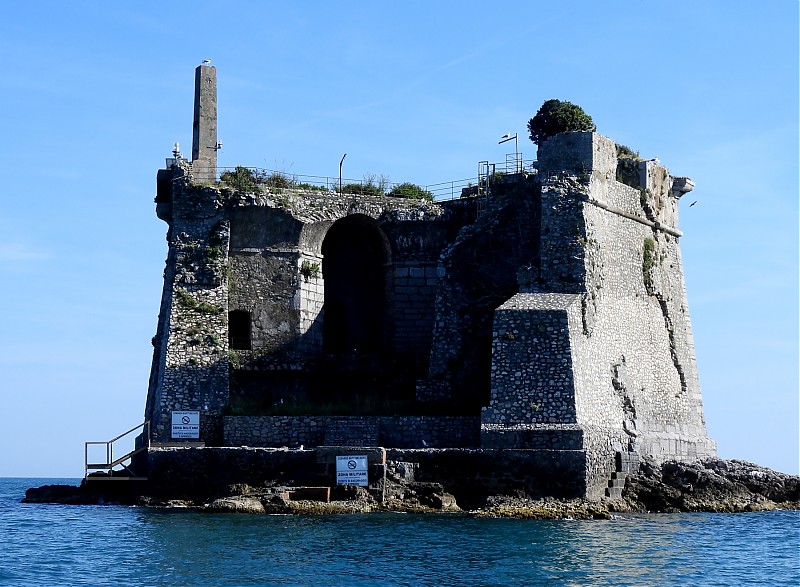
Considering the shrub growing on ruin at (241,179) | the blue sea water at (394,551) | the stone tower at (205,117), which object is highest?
the stone tower at (205,117)

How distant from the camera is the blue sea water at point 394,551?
2633 cm

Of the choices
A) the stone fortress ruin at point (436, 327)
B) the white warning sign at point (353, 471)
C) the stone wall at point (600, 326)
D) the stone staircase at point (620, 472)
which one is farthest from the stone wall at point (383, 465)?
the stone staircase at point (620, 472)

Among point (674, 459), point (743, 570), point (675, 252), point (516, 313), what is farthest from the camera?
point (675, 252)

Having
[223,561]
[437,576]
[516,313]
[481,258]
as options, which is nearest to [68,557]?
[223,561]

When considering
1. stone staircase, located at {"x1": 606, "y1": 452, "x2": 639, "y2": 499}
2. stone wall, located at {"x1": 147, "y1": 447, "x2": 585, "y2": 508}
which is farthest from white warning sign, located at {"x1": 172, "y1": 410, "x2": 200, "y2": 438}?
stone staircase, located at {"x1": 606, "y1": 452, "x2": 639, "y2": 499}

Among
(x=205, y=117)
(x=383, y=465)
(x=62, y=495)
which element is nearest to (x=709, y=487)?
(x=383, y=465)

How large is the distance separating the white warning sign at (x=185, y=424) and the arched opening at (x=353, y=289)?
632 centimetres

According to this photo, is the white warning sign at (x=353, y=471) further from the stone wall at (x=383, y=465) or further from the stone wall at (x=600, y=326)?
the stone wall at (x=600, y=326)

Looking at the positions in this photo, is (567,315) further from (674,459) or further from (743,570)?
(743,570)

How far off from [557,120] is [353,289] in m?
9.29

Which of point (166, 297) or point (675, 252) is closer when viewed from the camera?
point (166, 297)

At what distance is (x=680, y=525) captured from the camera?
1335 inches

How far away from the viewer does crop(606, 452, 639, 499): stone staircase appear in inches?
1398

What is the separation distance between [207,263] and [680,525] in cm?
1431
